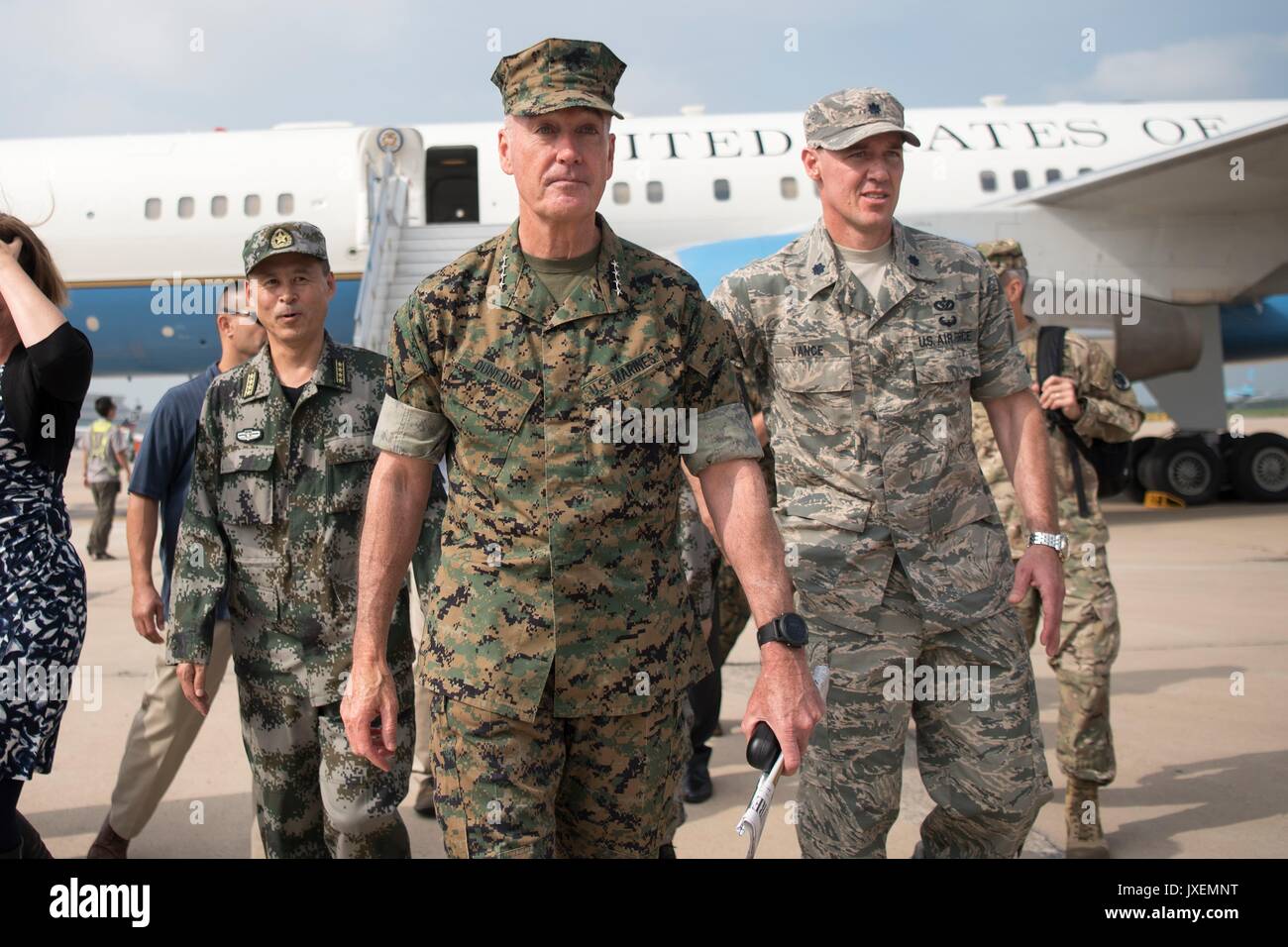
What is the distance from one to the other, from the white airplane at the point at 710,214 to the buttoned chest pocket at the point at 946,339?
9.78 m

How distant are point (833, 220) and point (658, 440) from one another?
1.18m

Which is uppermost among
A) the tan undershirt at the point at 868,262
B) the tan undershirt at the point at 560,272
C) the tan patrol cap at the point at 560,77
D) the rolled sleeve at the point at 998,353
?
the tan patrol cap at the point at 560,77

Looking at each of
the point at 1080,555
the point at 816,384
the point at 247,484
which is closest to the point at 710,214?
the point at 1080,555

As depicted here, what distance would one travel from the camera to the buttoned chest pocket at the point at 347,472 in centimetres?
316

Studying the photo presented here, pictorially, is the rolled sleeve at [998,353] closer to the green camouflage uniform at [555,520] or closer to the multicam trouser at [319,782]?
the green camouflage uniform at [555,520]

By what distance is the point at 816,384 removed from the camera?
10.00 feet

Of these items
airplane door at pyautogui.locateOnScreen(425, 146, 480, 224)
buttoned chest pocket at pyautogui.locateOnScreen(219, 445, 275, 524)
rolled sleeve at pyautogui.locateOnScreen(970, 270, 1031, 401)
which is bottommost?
buttoned chest pocket at pyautogui.locateOnScreen(219, 445, 275, 524)

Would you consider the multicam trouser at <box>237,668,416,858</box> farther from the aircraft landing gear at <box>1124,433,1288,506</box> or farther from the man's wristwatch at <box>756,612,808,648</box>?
the aircraft landing gear at <box>1124,433,1288,506</box>

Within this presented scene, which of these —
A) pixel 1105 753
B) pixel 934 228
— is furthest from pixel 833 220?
pixel 934 228

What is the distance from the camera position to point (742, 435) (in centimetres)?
234

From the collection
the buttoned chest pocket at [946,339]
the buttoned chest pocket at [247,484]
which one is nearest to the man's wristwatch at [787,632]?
the buttoned chest pocket at [946,339]

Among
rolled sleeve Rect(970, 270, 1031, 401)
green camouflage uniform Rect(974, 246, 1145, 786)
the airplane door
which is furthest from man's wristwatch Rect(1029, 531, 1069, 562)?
the airplane door

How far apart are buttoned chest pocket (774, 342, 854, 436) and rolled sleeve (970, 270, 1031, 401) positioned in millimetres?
402

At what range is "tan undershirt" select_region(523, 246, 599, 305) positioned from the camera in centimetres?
236
